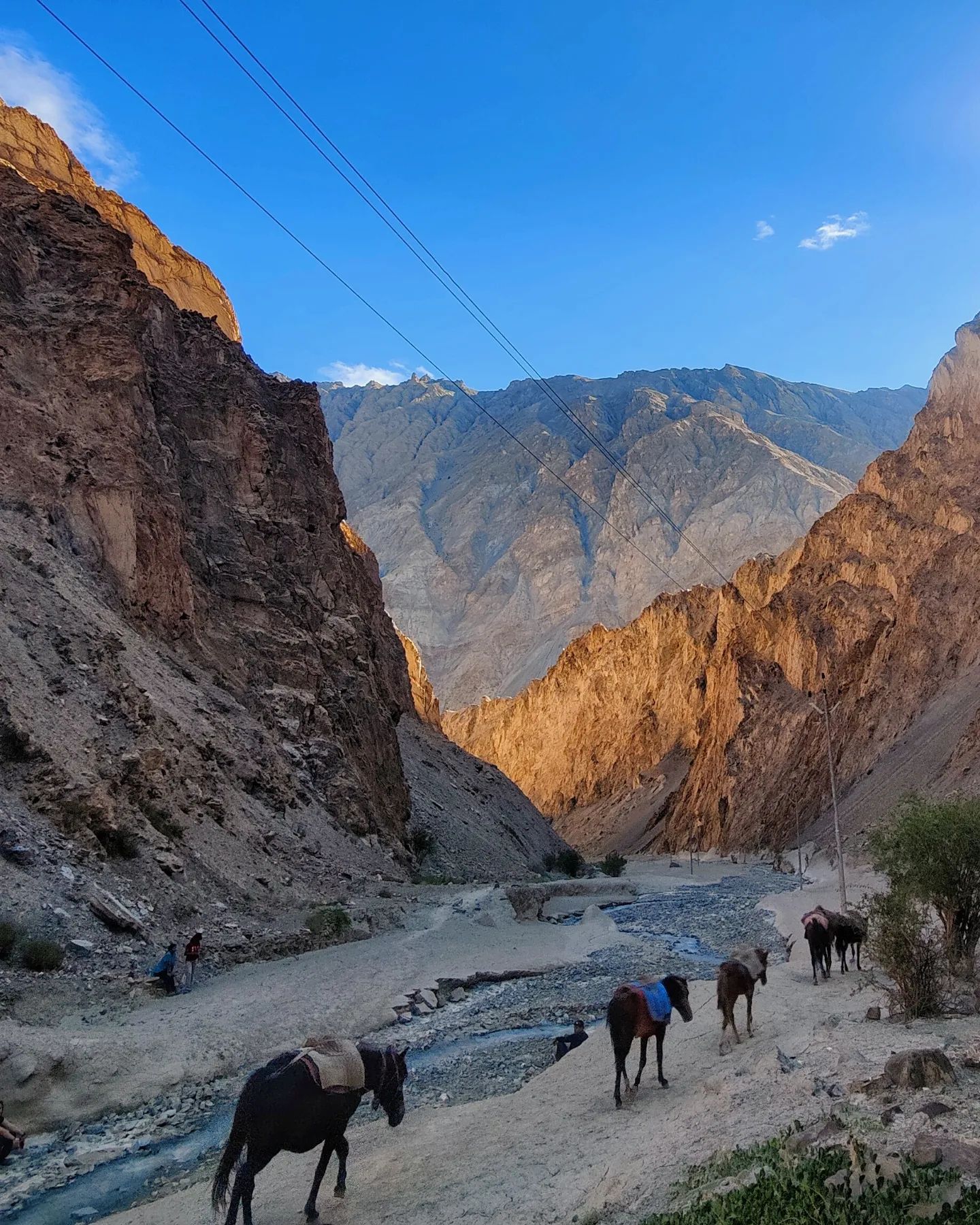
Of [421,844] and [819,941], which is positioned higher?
[819,941]

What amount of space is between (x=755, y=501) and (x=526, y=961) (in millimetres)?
179622

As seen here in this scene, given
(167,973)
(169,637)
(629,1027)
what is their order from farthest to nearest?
1. (169,637)
2. (167,973)
3. (629,1027)

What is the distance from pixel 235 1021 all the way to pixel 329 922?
808 cm

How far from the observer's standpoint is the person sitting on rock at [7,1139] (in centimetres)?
970

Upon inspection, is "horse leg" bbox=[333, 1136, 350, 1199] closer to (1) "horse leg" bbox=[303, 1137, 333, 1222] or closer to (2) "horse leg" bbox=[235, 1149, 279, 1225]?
(1) "horse leg" bbox=[303, 1137, 333, 1222]

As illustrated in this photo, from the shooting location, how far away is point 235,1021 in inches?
583

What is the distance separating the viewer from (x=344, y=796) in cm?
3781

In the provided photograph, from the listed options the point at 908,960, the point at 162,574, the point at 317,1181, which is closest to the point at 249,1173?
the point at 317,1181

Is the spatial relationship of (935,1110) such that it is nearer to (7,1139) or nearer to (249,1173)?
(249,1173)

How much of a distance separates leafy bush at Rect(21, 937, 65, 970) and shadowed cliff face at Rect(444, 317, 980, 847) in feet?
139

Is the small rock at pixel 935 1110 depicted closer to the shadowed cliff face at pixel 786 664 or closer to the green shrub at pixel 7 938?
the green shrub at pixel 7 938

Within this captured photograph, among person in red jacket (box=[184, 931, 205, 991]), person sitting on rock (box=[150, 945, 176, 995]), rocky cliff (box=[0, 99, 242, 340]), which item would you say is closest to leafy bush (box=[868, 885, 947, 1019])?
person sitting on rock (box=[150, 945, 176, 995])

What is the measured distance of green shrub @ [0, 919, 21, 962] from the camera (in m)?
14.7

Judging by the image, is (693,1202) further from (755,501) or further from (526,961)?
(755,501)
